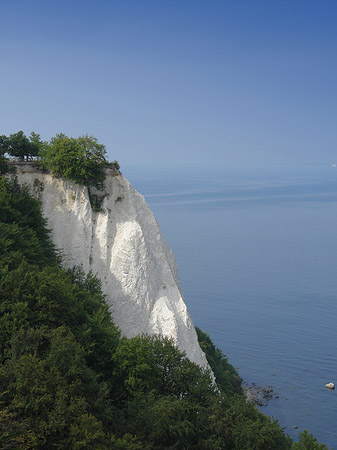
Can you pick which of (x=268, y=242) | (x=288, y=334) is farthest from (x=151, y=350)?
(x=268, y=242)

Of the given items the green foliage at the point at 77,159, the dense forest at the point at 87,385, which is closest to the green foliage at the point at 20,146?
the green foliage at the point at 77,159

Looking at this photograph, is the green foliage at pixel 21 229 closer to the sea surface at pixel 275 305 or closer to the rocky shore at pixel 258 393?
the sea surface at pixel 275 305

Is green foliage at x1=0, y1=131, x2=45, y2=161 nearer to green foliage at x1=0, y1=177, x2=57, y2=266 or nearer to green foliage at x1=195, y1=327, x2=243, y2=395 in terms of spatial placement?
green foliage at x1=0, y1=177, x2=57, y2=266

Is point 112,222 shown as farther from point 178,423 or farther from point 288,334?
point 288,334

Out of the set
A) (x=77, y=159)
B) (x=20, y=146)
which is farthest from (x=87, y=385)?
(x=20, y=146)

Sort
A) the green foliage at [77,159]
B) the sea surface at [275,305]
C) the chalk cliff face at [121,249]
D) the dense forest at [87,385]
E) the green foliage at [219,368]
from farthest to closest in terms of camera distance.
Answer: the sea surface at [275,305] < the green foliage at [219,368] < the green foliage at [77,159] < the chalk cliff face at [121,249] < the dense forest at [87,385]

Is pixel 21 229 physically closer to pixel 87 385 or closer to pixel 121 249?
pixel 121 249

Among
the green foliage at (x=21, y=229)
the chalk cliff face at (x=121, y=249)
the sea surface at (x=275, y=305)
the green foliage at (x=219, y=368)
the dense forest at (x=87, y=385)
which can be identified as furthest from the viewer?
the sea surface at (x=275, y=305)

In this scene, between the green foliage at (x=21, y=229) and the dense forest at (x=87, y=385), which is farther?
the green foliage at (x=21, y=229)
